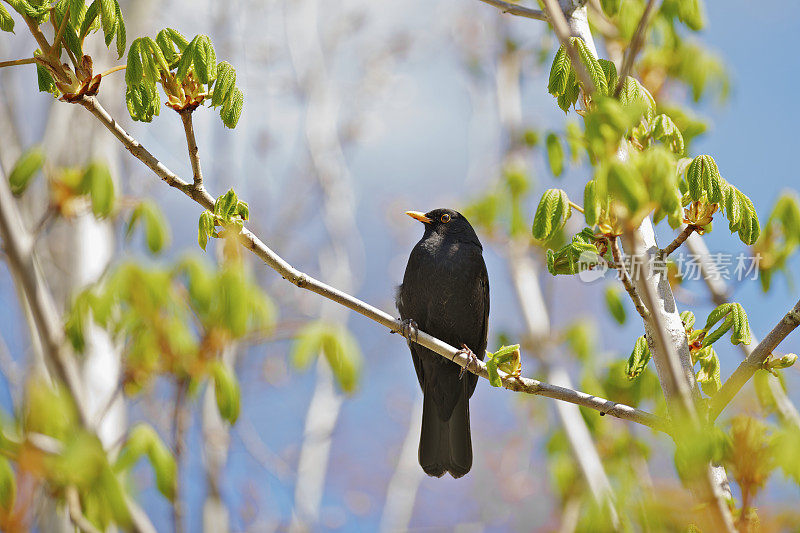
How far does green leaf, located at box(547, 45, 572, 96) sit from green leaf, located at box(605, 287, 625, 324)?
1.45m

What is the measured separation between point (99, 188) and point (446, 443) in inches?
94.5

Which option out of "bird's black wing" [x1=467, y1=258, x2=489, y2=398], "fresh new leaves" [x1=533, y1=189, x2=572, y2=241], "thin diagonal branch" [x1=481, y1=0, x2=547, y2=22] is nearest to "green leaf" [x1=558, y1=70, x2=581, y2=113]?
"fresh new leaves" [x1=533, y1=189, x2=572, y2=241]

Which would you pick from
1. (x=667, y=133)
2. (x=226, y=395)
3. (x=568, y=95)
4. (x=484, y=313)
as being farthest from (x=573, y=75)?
(x=484, y=313)

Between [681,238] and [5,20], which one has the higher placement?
[5,20]

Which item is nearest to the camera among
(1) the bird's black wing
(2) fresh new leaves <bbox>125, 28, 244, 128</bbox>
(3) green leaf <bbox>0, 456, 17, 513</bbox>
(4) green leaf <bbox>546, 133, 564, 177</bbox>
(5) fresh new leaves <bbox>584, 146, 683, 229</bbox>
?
(5) fresh new leaves <bbox>584, 146, 683, 229</bbox>

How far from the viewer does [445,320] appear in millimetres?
4395

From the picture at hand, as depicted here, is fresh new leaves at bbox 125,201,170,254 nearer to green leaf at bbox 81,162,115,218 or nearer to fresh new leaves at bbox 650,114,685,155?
green leaf at bbox 81,162,115,218

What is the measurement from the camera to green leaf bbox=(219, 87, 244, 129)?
222 cm

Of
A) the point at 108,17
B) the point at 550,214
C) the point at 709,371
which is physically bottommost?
the point at 709,371

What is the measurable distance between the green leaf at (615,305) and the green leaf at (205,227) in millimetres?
1971

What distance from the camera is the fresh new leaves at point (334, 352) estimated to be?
3035 millimetres

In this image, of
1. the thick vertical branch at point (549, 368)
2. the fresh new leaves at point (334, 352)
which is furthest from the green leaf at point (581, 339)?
the fresh new leaves at point (334, 352)

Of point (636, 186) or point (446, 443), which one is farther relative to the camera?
point (446, 443)

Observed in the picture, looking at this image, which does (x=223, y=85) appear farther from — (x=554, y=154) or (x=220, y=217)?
(x=554, y=154)
